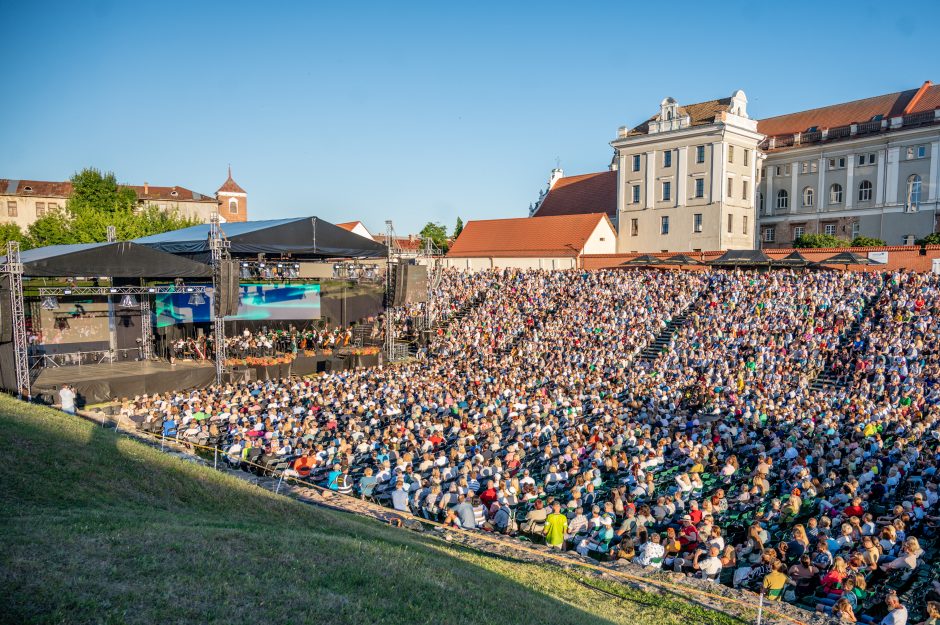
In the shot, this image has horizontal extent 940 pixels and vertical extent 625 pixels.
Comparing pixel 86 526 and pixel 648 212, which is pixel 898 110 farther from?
pixel 86 526

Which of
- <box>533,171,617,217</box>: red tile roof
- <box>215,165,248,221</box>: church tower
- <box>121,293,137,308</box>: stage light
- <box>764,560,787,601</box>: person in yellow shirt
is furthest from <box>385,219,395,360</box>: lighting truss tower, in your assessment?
<box>215,165,248,221</box>: church tower

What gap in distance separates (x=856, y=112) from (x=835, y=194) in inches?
268

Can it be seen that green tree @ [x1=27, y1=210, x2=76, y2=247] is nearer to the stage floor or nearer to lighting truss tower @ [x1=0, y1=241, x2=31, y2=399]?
the stage floor

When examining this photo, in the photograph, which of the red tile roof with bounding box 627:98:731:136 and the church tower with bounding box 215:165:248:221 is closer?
the red tile roof with bounding box 627:98:731:136

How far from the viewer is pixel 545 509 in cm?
1121

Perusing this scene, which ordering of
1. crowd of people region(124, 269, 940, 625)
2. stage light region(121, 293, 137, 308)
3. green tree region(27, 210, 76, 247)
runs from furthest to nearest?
green tree region(27, 210, 76, 247)
stage light region(121, 293, 137, 308)
crowd of people region(124, 269, 940, 625)

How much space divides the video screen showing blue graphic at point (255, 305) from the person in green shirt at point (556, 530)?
743 inches

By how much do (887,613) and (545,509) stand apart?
201 inches

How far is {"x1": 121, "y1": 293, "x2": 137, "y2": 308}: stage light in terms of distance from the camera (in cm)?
2470

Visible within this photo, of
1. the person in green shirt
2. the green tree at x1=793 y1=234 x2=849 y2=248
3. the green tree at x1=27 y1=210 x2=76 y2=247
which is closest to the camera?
the person in green shirt

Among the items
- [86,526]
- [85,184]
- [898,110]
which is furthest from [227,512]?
[85,184]

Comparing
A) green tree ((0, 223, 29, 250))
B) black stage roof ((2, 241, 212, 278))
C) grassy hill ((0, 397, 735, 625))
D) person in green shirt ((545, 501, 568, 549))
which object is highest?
green tree ((0, 223, 29, 250))

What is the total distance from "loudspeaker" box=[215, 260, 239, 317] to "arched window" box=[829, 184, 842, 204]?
42.5 metres

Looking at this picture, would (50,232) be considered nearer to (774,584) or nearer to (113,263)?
(113,263)
